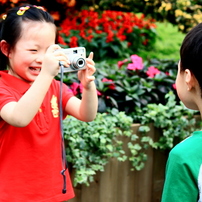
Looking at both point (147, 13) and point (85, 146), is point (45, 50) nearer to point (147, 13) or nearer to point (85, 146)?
point (85, 146)

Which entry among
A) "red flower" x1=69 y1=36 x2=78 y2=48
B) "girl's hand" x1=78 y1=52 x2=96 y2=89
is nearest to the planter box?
"girl's hand" x1=78 y1=52 x2=96 y2=89

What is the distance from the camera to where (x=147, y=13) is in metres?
5.71

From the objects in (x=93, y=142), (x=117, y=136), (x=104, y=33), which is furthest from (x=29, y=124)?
(x=104, y=33)

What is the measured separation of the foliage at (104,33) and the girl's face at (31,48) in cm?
379

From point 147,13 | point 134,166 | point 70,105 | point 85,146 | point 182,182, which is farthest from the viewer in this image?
point 147,13

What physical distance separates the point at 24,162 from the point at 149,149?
1.65 m

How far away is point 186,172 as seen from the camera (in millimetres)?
1560

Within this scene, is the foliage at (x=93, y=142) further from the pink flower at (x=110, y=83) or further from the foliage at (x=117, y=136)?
the pink flower at (x=110, y=83)

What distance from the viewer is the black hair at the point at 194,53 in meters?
1.67

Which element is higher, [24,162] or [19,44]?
[19,44]

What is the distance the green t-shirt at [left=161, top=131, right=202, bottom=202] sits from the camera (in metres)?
1.56

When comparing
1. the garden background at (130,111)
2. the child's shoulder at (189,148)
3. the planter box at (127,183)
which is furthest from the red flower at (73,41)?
the child's shoulder at (189,148)

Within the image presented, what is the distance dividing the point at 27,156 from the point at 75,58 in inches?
20.4

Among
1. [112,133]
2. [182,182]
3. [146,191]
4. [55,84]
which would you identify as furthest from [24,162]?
[146,191]
